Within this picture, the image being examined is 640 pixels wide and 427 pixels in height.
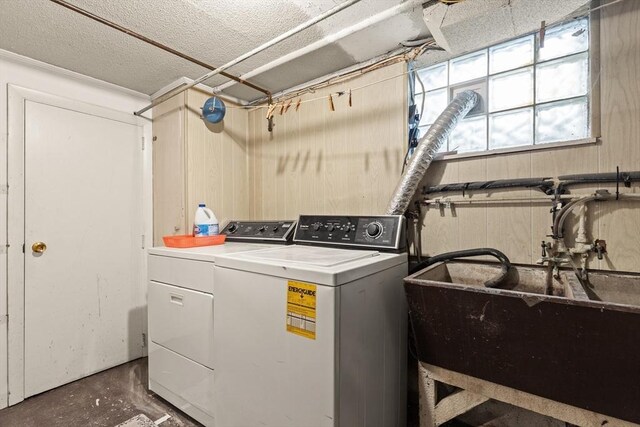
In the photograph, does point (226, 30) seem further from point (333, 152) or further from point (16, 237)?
point (16, 237)

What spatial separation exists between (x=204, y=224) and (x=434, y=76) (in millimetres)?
1850

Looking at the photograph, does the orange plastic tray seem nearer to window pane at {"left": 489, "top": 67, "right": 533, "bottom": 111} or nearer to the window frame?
the window frame

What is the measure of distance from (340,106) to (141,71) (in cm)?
147

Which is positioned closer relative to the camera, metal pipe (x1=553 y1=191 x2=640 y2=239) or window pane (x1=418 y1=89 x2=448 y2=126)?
metal pipe (x1=553 y1=191 x2=640 y2=239)

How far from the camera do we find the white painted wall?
1.84 meters

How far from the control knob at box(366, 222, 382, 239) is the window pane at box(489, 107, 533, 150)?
2.58 feet

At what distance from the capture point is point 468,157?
163cm

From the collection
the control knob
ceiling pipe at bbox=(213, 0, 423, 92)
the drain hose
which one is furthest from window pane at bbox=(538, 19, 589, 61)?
the control knob

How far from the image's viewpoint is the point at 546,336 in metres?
1.00

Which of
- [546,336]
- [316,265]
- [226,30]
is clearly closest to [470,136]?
[546,336]

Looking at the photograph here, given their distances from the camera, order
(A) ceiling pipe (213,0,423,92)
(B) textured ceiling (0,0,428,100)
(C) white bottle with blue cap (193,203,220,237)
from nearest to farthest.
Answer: (A) ceiling pipe (213,0,423,92), (B) textured ceiling (0,0,428,100), (C) white bottle with blue cap (193,203,220,237)

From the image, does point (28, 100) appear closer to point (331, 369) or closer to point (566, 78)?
point (331, 369)

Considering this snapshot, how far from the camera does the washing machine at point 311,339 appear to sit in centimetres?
104

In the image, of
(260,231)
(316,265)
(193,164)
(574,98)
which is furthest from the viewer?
(193,164)
